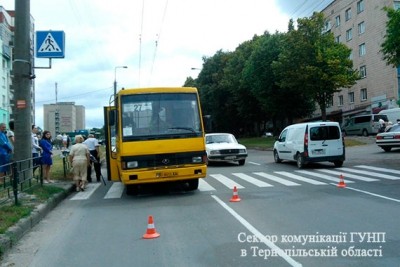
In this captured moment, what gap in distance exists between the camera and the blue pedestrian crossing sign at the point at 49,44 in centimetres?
1249

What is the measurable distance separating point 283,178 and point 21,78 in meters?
8.61

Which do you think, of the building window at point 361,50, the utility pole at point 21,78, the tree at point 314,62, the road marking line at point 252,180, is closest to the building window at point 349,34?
the building window at point 361,50

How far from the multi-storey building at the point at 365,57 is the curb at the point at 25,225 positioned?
41.1 meters

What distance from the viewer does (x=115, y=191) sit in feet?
44.6

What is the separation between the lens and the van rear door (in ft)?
58.7

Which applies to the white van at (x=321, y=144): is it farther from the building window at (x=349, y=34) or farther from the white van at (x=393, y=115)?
the building window at (x=349, y=34)

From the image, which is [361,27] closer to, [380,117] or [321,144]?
[380,117]

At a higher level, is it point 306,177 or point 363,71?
point 363,71

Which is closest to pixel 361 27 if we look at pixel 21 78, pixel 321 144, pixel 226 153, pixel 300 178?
pixel 226 153

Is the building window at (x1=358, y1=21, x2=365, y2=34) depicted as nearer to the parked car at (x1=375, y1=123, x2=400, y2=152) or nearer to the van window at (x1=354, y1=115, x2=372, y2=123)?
the van window at (x1=354, y1=115, x2=372, y2=123)

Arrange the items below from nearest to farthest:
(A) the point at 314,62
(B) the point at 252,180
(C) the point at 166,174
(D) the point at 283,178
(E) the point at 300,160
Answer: (C) the point at 166,174 → (B) the point at 252,180 → (D) the point at 283,178 → (E) the point at 300,160 → (A) the point at 314,62

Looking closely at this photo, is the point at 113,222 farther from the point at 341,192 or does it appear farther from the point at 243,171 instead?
the point at 243,171

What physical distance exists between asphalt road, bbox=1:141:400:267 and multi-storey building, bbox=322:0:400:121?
124ft

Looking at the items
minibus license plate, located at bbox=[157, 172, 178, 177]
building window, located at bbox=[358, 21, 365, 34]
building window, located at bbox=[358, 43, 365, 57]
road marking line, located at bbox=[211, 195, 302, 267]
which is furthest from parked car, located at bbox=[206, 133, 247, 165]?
building window, located at bbox=[358, 21, 365, 34]
